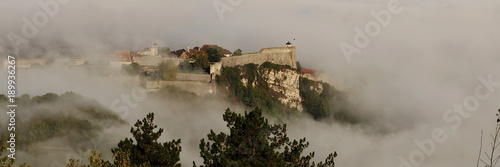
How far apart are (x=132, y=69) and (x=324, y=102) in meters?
31.7

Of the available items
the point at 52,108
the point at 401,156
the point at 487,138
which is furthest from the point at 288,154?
the point at 487,138

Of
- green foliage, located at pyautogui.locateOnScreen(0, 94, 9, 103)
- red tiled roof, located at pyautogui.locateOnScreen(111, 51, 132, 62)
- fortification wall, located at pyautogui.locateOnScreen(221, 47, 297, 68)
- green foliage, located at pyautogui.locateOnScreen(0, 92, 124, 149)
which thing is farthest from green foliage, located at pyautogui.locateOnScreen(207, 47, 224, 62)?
green foliage, located at pyautogui.locateOnScreen(0, 94, 9, 103)

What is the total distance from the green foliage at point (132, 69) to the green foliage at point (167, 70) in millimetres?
1850

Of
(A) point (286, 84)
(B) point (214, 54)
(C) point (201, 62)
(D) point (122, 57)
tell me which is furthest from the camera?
(A) point (286, 84)

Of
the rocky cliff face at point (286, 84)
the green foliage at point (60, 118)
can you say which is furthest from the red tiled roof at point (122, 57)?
the rocky cliff face at point (286, 84)

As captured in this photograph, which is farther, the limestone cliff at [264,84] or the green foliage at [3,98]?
the limestone cliff at [264,84]

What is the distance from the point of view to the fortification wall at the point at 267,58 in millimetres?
62794

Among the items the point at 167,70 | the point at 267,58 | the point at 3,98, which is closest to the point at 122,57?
the point at 167,70

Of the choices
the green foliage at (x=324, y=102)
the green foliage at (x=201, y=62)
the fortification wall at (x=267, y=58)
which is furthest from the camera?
the green foliage at (x=324, y=102)

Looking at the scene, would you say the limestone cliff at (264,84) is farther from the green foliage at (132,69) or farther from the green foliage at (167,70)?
the green foliage at (132,69)

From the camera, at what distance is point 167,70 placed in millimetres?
54344

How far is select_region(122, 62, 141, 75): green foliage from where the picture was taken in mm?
53709

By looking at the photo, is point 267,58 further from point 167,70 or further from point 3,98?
point 3,98

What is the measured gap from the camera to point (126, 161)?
56.7ft
